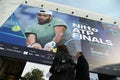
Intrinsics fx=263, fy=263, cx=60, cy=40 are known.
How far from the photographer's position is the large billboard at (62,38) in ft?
37.3

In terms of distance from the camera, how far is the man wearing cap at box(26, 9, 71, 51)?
11.8 m

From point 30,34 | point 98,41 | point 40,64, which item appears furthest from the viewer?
point 98,41

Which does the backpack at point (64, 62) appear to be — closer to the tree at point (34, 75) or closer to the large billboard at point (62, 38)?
the tree at point (34, 75)

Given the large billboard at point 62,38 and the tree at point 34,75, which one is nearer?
the tree at point 34,75

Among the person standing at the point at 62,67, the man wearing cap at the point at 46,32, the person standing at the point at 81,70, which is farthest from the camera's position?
the man wearing cap at the point at 46,32

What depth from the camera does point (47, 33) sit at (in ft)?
40.8

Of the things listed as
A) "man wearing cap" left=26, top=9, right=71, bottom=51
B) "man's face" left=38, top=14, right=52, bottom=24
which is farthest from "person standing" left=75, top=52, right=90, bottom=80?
"man's face" left=38, top=14, right=52, bottom=24

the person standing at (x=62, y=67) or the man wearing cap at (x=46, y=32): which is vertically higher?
the person standing at (x=62, y=67)

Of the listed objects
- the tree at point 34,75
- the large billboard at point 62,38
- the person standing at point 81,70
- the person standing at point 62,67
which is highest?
the person standing at point 62,67

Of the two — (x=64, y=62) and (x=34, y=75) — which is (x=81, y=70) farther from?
(x=34, y=75)

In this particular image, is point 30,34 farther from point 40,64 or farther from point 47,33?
point 40,64

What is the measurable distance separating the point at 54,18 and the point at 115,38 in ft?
11.1

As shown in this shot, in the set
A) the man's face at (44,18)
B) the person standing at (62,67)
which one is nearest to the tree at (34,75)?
the man's face at (44,18)

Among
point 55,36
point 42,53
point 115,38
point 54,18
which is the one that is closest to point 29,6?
point 54,18
